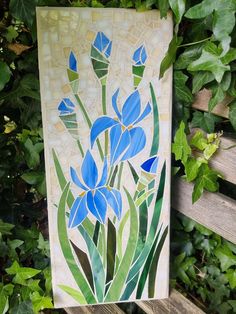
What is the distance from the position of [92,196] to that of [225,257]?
1.49 ft

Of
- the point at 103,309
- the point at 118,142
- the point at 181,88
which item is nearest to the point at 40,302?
the point at 103,309

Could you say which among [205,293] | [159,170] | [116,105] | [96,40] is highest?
[96,40]

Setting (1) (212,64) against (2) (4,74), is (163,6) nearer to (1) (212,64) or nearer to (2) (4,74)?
(1) (212,64)

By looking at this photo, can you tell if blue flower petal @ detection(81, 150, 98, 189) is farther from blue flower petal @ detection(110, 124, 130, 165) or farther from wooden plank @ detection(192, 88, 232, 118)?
wooden plank @ detection(192, 88, 232, 118)

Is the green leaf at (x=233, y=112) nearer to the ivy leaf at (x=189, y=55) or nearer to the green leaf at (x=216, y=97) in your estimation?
the green leaf at (x=216, y=97)

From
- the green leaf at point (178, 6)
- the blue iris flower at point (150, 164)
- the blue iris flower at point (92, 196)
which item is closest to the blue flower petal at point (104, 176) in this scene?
the blue iris flower at point (92, 196)

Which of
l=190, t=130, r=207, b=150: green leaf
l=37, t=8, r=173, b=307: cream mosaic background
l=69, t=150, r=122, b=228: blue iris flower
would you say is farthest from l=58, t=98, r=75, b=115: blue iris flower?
l=190, t=130, r=207, b=150: green leaf

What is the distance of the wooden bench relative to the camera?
38.0 inches

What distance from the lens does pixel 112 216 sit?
1.06 meters

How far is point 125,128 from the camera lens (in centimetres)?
99

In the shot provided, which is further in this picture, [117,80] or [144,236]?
[144,236]

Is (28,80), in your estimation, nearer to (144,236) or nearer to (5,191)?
(5,191)

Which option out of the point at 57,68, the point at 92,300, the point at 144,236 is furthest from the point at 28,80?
the point at 92,300

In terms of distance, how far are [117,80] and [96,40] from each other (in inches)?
4.4
